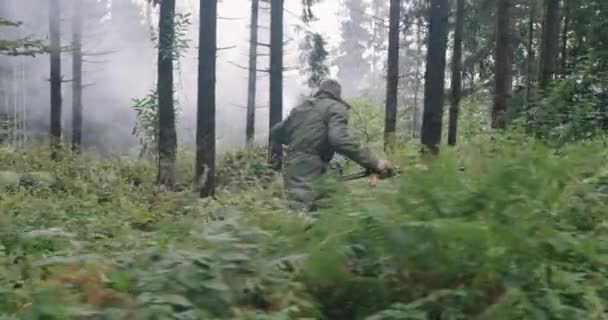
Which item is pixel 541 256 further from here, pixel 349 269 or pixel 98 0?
pixel 98 0

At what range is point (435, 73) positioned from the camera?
1245cm

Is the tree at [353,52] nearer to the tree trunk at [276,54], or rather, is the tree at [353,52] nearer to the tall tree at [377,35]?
the tall tree at [377,35]

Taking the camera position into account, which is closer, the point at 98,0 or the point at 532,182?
the point at 532,182

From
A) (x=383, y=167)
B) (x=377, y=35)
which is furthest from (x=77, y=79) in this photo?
(x=377, y=35)

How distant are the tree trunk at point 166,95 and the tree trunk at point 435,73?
6121 millimetres

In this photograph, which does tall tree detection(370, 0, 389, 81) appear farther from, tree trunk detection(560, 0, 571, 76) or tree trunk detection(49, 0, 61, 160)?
tree trunk detection(560, 0, 571, 76)

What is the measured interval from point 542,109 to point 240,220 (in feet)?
30.7

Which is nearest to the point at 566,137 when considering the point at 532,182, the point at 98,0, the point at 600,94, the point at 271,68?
the point at 600,94

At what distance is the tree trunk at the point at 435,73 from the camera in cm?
1212

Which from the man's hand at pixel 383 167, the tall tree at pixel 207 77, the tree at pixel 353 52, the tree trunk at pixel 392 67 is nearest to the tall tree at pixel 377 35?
the tree at pixel 353 52

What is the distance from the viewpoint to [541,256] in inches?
111

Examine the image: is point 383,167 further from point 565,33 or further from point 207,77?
point 565,33

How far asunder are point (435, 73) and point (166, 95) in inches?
266

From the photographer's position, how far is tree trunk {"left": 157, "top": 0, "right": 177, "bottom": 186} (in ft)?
51.6
